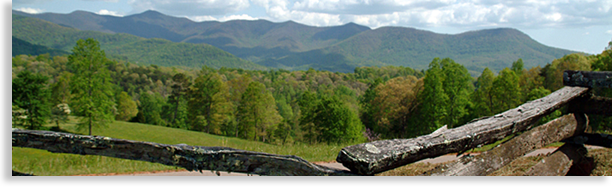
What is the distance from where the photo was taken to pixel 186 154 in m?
3.07

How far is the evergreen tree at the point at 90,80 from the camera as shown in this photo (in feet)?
78.1

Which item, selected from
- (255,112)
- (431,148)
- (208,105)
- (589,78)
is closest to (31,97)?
(255,112)

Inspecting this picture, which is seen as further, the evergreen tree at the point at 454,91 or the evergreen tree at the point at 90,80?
the evergreen tree at the point at 454,91

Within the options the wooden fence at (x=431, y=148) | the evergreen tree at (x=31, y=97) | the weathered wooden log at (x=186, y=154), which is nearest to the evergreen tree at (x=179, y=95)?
the evergreen tree at (x=31, y=97)

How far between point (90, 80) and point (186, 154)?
2676 centimetres

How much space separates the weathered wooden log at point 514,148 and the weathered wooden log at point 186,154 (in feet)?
3.69

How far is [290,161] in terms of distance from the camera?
287 centimetres

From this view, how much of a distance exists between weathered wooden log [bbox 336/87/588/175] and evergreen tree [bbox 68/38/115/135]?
26.7 metres

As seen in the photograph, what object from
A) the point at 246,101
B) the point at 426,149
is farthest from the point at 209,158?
the point at 246,101

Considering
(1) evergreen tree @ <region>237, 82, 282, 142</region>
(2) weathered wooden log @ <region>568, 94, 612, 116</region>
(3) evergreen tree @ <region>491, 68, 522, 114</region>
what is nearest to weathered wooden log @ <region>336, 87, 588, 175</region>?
(2) weathered wooden log @ <region>568, 94, 612, 116</region>

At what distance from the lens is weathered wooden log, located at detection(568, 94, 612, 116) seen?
4.61m

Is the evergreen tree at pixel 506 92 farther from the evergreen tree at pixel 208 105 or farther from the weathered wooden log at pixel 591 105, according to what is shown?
the evergreen tree at pixel 208 105

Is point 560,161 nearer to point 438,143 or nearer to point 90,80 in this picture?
point 438,143
